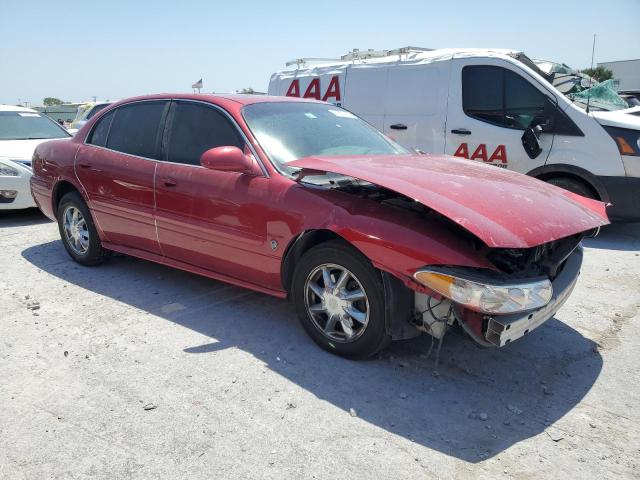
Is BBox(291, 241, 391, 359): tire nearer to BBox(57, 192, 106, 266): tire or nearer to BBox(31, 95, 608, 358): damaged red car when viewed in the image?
BBox(31, 95, 608, 358): damaged red car

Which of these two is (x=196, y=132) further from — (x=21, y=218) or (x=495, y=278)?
(x=21, y=218)

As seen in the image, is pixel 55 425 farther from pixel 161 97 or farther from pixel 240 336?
pixel 161 97

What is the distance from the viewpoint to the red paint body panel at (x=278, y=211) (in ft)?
9.39

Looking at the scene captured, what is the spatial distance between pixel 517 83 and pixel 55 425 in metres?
6.05

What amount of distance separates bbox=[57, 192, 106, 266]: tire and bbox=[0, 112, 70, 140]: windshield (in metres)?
3.72

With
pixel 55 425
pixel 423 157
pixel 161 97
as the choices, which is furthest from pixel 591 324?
pixel 161 97

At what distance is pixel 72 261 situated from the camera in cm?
548

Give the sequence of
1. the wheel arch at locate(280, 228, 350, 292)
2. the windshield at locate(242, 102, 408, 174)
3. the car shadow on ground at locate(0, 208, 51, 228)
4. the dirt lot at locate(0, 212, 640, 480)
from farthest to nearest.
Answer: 1. the car shadow on ground at locate(0, 208, 51, 228)
2. the windshield at locate(242, 102, 408, 174)
3. the wheel arch at locate(280, 228, 350, 292)
4. the dirt lot at locate(0, 212, 640, 480)

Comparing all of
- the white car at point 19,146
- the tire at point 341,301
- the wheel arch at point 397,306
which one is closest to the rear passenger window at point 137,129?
the tire at point 341,301

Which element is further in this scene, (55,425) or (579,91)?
(579,91)

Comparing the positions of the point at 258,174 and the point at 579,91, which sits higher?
the point at 579,91

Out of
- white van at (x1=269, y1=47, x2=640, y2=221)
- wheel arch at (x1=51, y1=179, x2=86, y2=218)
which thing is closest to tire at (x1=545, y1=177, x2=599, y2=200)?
white van at (x1=269, y1=47, x2=640, y2=221)

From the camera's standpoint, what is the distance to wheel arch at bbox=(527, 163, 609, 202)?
607 centimetres

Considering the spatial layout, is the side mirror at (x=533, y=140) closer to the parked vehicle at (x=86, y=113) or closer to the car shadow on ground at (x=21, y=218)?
the car shadow on ground at (x=21, y=218)
